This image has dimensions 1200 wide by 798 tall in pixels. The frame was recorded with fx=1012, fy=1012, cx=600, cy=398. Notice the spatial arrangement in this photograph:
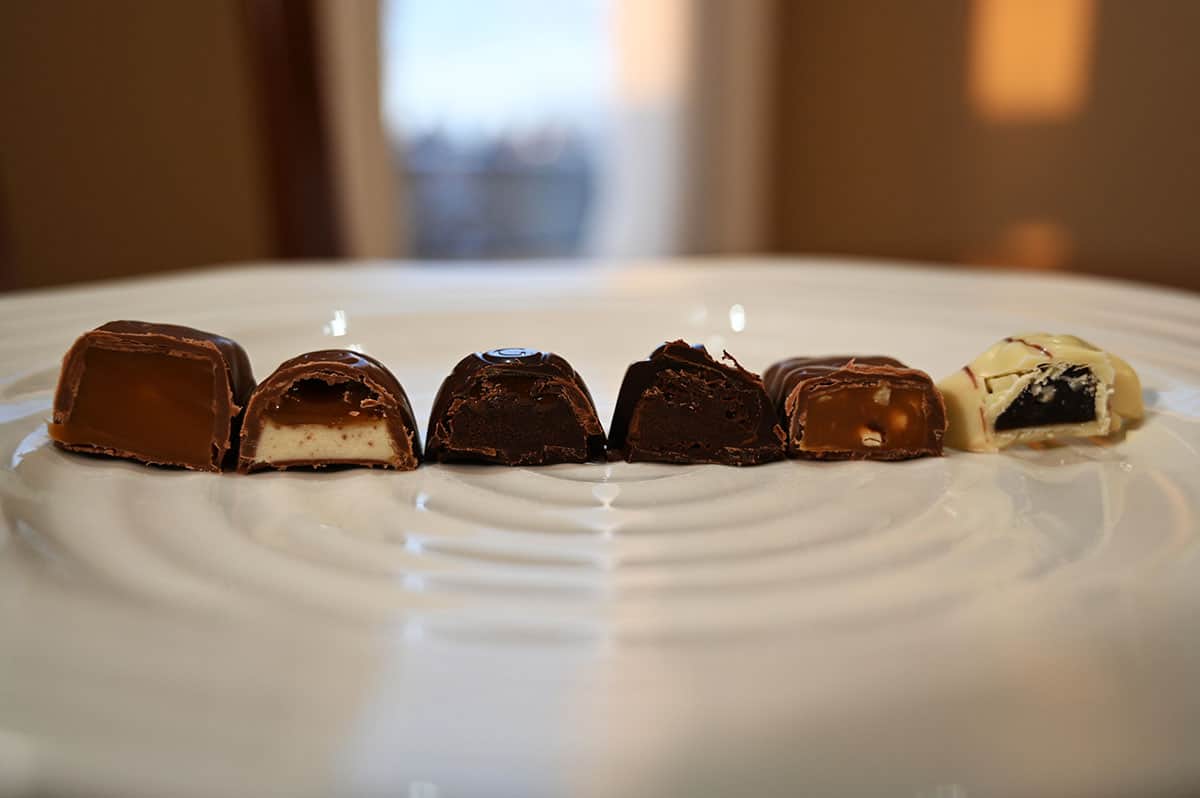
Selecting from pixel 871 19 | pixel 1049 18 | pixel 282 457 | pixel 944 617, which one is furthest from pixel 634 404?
pixel 871 19

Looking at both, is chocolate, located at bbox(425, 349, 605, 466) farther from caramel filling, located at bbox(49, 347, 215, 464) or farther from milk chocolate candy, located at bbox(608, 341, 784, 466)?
caramel filling, located at bbox(49, 347, 215, 464)

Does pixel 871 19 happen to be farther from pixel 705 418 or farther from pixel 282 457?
pixel 282 457

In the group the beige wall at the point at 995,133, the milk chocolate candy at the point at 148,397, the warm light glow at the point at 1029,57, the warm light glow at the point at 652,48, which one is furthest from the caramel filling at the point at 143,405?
the warm light glow at the point at 652,48

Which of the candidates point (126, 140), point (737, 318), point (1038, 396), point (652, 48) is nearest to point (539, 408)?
point (1038, 396)

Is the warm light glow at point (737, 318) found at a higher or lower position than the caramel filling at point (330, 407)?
lower

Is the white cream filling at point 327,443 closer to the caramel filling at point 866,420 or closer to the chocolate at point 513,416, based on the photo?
the chocolate at point 513,416

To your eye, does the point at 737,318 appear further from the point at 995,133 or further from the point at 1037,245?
the point at 995,133
